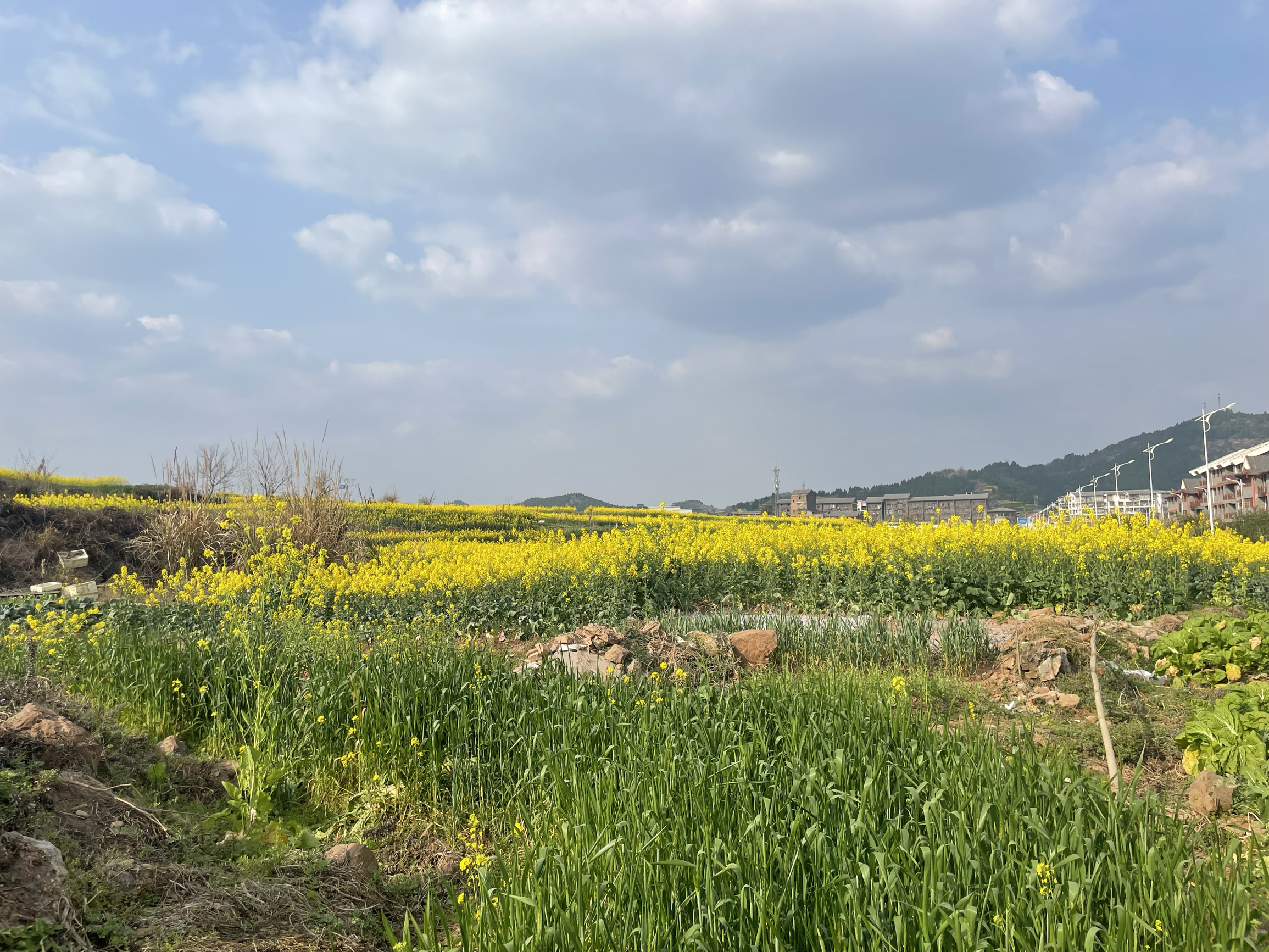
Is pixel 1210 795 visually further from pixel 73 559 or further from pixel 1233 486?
pixel 1233 486

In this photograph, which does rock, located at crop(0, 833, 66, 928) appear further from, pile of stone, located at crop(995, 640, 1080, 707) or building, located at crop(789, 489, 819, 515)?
building, located at crop(789, 489, 819, 515)

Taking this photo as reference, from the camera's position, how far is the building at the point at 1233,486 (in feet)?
192

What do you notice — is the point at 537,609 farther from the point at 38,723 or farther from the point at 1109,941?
the point at 1109,941

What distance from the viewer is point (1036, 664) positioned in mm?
7000

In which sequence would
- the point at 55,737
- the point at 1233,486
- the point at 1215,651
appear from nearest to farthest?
the point at 55,737 → the point at 1215,651 → the point at 1233,486

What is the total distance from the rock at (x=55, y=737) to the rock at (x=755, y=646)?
189 inches

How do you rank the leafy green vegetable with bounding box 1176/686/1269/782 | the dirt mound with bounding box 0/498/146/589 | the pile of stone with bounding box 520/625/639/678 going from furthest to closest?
1. the dirt mound with bounding box 0/498/146/589
2. the pile of stone with bounding box 520/625/639/678
3. the leafy green vegetable with bounding box 1176/686/1269/782

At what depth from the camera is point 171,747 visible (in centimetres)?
481

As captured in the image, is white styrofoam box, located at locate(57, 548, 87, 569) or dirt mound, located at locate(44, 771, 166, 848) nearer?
dirt mound, located at locate(44, 771, 166, 848)

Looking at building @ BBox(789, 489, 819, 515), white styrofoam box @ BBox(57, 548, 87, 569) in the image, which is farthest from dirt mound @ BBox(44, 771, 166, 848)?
building @ BBox(789, 489, 819, 515)

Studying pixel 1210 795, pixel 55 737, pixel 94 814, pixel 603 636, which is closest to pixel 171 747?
pixel 55 737

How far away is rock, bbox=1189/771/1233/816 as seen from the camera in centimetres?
413

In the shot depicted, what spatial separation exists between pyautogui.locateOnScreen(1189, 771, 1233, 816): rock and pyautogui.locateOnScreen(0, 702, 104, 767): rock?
6.00 meters

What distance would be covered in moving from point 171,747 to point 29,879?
2.08 metres
